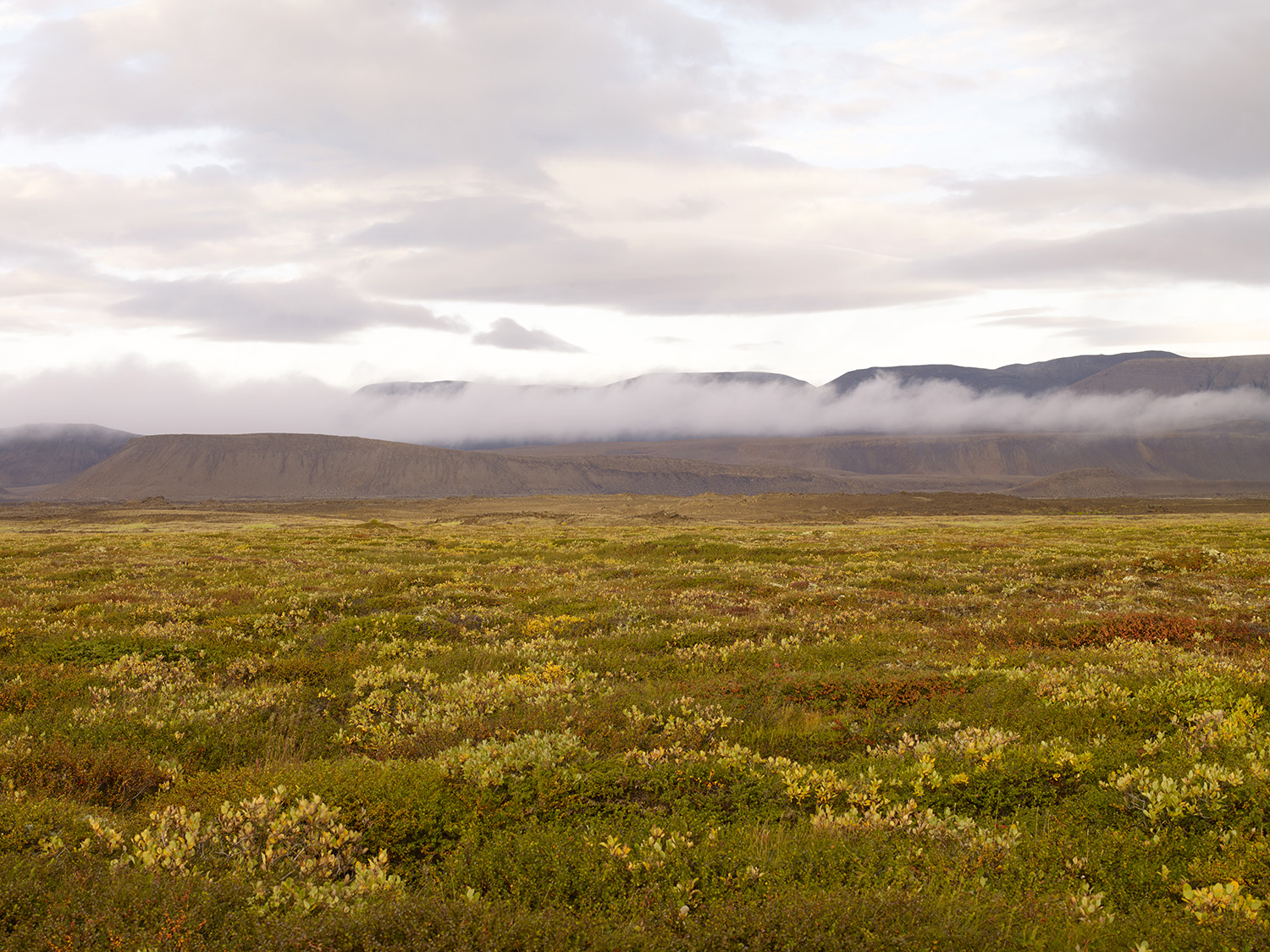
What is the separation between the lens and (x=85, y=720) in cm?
1040

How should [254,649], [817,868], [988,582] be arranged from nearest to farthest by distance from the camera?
[817,868]
[254,649]
[988,582]

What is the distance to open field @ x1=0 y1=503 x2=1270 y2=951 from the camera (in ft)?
17.9

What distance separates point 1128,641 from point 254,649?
62.3 ft

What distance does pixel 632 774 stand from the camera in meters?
8.18

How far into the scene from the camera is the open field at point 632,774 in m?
5.47

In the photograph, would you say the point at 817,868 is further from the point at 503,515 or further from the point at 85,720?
the point at 503,515

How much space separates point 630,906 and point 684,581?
2049 cm

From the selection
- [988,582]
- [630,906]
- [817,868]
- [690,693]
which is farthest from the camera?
[988,582]

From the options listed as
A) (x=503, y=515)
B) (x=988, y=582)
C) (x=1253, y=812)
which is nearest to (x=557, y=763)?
(x=1253, y=812)

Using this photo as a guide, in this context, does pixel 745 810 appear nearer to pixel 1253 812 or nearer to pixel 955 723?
pixel 955 723

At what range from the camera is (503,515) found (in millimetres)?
119625

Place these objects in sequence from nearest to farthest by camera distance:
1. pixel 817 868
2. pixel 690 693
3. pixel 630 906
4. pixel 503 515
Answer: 1. pixel 630 906
2. pixel 817 868
3. pixel 690 693
4. pixel 503 515

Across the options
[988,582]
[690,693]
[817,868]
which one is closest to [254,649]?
[690,693]

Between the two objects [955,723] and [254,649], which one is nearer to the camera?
[955,723]
